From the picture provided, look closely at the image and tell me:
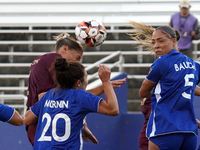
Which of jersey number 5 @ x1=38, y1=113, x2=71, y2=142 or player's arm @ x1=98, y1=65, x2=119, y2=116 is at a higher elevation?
player's arm @ x1=98, y1=65, x2=119, y2=116

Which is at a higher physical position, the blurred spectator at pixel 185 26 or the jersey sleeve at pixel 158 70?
the blurred spectator at pixel 185 26

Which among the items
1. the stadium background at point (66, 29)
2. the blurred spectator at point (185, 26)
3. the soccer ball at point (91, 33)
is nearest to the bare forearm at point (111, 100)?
the soccer ball at point (91, 33)

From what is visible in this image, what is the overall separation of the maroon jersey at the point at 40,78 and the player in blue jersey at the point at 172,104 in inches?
37.3

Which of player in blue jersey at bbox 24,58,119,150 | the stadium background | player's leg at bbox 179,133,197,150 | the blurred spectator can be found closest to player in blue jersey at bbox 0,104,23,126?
player in blue jersey at bbox 24,58,119,150

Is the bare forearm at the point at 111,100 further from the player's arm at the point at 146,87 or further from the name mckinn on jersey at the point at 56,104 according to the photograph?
the player's arm at the point at 146,87

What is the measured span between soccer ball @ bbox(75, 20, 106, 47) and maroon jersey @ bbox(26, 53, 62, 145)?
94 centimetres

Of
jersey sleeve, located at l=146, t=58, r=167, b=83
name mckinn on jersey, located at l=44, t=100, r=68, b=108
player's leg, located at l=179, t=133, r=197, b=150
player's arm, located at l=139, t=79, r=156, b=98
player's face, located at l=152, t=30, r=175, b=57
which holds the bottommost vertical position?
player's leg, located at l=179, t=133, r=197, b=150

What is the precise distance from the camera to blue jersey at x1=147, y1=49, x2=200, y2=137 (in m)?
3.37

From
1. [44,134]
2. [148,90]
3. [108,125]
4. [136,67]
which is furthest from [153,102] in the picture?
[136,67]

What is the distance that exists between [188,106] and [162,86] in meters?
0.28

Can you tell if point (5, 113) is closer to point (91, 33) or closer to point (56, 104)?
point (56, 104)

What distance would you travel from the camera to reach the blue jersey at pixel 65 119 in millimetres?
3041

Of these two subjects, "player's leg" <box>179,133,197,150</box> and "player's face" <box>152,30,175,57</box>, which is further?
"player's face" <box>152,30,175,57</box>

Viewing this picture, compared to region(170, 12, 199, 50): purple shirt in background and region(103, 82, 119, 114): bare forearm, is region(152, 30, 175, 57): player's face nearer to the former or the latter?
region(103, 82, 119, 114): bare forearm
